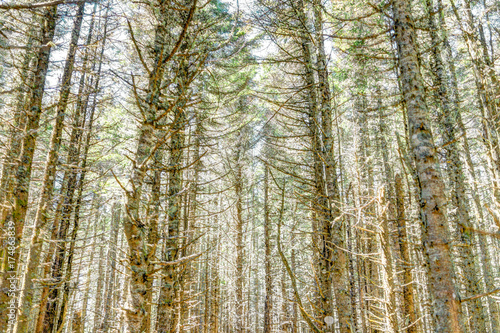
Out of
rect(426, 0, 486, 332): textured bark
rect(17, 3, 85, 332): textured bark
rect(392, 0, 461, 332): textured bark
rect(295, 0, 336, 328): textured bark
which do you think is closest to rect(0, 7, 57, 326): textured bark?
rect(17, 3, 85, 332): textured bark

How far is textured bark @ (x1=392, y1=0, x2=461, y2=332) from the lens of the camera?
278 cm

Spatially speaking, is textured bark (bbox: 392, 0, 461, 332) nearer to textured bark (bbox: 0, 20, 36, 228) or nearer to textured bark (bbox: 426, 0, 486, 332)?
textured bark (bbox: 426, 0, 486, 332)

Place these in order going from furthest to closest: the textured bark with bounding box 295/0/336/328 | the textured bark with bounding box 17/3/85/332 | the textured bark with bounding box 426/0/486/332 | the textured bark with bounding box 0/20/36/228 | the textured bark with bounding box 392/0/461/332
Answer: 1. the textured bark with bounding box 426/0/486/332
2. the textured bark with bounding box 0/20/36/228
3. the textured bark with bounding box 17/3/85/332
4. the textured bark with bounding box 295/0/336/328
5. the textured bark with bounding box 392/0/461/332

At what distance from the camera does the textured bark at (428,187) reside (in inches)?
109

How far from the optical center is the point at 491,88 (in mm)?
7102

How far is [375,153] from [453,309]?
1512 cm

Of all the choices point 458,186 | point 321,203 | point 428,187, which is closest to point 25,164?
point 321,203

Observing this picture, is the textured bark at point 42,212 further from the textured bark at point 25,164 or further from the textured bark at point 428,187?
the textured bark at point 428,187

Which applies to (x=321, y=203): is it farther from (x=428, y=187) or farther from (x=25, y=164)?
(x=25, y=164)

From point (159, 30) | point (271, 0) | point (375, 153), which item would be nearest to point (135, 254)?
point (159, 30)

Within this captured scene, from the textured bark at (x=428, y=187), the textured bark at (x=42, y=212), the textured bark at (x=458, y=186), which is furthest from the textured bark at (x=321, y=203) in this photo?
the textured bark at (x=42, y=212)

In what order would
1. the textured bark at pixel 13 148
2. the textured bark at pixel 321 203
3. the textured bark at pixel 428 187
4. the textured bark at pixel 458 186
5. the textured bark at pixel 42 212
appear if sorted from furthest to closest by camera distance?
1. the textured bark at pixel 458 186
2. the textured bark at pixel 13 148
3. the textured bark at pixel 42 212
4. the textured bark at pixel 321 203
5. the textured bark at pixel 428 187

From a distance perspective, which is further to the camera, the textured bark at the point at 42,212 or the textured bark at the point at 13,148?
the textured bark at the point at 13,148

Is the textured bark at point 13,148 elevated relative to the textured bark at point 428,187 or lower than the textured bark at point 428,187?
elevated
